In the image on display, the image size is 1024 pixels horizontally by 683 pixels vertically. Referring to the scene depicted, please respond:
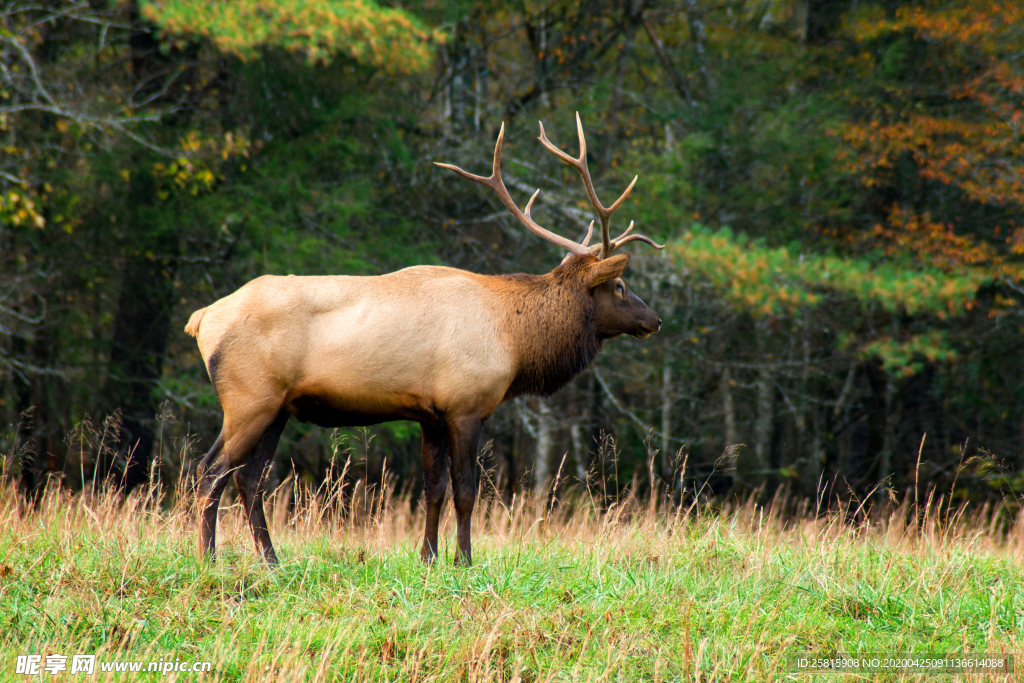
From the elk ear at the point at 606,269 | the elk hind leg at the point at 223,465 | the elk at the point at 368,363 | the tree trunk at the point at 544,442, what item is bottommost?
the tree trunk at the point at 544,442

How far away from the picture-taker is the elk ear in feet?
17.7

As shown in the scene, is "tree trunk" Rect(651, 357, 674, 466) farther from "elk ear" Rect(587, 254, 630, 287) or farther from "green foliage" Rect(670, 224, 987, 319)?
"elk ear" Rect(587, 254, 630, 287)

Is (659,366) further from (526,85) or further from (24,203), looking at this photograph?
(24,203)

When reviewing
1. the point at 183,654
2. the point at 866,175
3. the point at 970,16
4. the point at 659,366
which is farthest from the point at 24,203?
the point at 970,16

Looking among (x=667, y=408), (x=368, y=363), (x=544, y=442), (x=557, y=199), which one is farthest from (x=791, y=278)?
(x=368, y=363)

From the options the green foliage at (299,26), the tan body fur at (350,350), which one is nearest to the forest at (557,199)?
the green foliage at (299,26)

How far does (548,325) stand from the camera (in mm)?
5344

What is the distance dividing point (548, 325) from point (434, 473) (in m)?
1.12

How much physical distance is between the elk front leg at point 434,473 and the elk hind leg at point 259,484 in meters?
0.83

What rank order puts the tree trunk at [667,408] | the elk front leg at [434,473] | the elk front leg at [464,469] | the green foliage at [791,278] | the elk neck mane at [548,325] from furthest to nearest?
the tree trunk at [667,408], the green foliage at [791,278], the elk neck mane at [548,325], the elk front leg at [434,473], the elk front leg at [464,469]

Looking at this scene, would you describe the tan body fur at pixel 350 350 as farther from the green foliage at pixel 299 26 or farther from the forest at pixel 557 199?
the green foliage at pixel 299 26

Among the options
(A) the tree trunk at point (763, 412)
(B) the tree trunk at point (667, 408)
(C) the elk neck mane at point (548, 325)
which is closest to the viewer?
(C) the elk neck mane at point (548, 325)

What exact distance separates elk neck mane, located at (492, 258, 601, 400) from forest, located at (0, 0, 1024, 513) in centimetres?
313

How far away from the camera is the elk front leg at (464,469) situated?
15.9 ft
